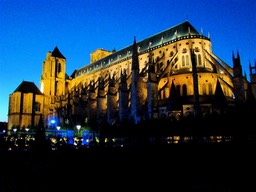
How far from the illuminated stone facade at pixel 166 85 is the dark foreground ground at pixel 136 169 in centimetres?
1195

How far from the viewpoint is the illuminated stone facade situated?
3075 cm

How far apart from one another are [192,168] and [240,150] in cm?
398

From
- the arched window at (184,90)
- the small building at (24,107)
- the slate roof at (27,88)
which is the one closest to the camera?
the arched window at (184,90)

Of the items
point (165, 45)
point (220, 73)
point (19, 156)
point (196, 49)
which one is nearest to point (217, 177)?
point (19, 156)

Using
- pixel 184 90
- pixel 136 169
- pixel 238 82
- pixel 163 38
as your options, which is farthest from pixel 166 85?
pixel 136 169

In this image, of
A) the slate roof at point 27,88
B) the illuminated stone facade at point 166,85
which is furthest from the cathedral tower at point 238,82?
the slate roof at point 27,88

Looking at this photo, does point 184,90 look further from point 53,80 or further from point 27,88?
point 27,88

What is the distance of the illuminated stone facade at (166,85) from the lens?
3075 centimetres

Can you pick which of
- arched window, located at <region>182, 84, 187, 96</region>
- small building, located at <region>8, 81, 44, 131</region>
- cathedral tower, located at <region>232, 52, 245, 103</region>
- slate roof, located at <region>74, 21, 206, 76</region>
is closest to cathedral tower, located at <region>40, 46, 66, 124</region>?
small building, located at <region>8, 81, 44, 131</region>

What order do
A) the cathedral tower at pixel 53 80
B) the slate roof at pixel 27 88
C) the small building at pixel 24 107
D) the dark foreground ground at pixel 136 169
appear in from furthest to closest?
the cathedral tower at pixel 53 80
the slate roof at pixel 27 88
the small building at pixel 24 107
the dark foreground ground at pixel 136 169

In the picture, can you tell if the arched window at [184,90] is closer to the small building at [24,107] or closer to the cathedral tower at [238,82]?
the cathedral tower at [238,82]

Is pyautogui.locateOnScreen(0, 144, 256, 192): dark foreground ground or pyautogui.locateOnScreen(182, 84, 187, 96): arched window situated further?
pyautogui.locateOnScreen(182, 84, 187, 96): arched window

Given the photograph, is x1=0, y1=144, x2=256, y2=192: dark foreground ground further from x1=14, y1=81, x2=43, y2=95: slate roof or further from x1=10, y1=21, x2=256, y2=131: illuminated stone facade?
x1=14, y1=81, x2=43, y2=95: slate roof

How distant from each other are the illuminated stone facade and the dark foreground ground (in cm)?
1195
